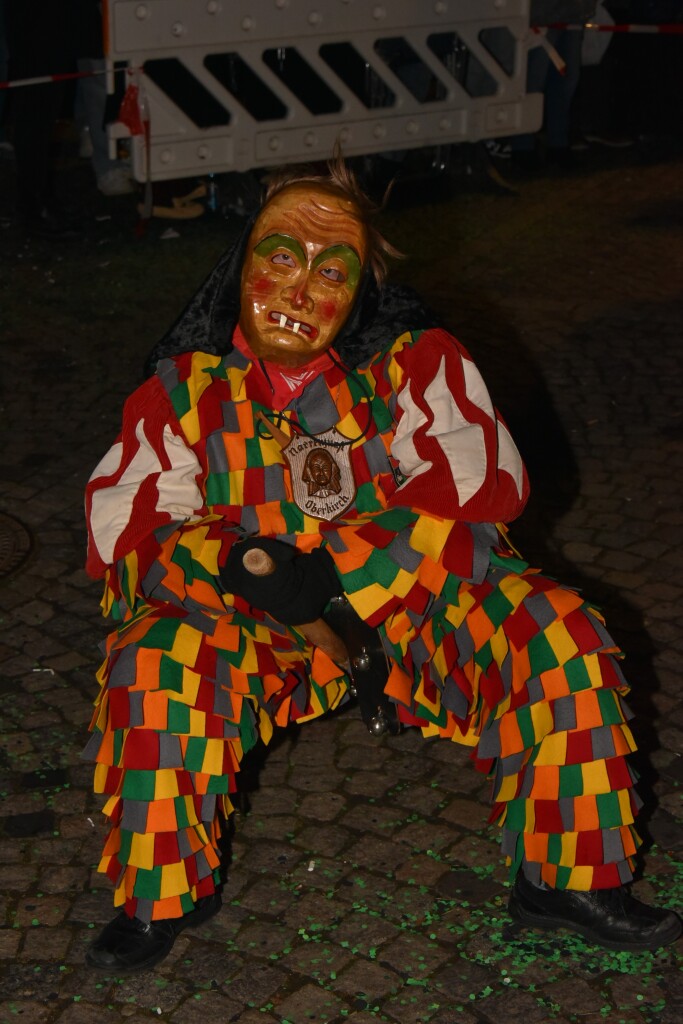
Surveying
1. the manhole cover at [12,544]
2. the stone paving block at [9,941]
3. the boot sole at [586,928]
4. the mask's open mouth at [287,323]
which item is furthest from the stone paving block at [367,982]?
the manhole cover at [12,544]

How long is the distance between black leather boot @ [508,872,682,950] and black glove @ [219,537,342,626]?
0.80 metres

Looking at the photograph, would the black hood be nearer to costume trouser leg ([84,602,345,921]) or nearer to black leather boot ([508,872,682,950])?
costume trouser leg ([84,602,345,921])

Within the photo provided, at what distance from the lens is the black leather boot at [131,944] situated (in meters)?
3.11

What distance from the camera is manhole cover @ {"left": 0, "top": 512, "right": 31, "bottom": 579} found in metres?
4.96

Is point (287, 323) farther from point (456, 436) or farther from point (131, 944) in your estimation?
point (131, 944)

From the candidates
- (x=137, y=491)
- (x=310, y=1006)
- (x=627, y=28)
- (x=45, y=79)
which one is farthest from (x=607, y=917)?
(x=627, y=28)

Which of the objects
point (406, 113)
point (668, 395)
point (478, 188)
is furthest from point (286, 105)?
point (668, 395)

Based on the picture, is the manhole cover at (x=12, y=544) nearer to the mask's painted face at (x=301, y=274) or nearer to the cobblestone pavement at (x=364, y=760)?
the cobblestone pavement at (x=364, y=760)

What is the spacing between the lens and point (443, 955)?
3.19 metres

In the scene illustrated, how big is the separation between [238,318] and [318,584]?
68 cm

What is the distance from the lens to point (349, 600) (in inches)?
123

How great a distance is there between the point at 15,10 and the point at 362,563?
19.1 feet

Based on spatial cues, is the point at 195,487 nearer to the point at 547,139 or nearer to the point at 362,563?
the point at 362,563

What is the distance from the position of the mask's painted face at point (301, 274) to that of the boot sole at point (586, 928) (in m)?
1.32
